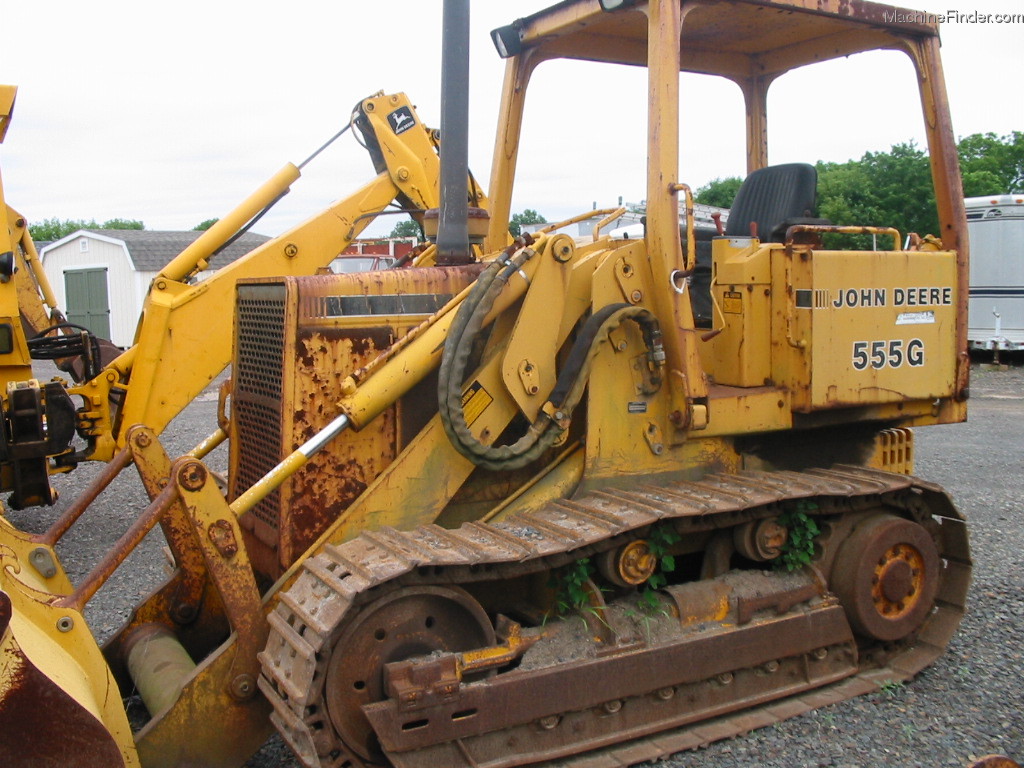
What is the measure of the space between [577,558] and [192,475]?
4.56 feet

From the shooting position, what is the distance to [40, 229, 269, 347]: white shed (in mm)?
27266

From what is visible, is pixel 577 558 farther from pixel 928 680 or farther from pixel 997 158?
pixel 997 158

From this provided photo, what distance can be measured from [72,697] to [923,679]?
3.49 meters

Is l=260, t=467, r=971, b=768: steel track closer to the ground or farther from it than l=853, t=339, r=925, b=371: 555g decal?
closer to the ground

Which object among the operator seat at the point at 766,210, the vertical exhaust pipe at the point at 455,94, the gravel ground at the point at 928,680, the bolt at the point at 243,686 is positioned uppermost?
the vertical exhaust pipe at the point at 455,94

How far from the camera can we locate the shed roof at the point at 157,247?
27.1 metres

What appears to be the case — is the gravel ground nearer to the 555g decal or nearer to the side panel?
the side panel

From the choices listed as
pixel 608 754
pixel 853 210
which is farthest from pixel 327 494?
pixel 853 210

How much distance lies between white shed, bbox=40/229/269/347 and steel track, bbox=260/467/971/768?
2409 cm

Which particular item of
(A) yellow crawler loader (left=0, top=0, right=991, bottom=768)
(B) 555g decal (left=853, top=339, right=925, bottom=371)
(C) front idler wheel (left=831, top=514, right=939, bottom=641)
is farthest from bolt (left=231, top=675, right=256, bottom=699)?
(B) 555g decal (left=853, top=339, right=925, bottom=371)

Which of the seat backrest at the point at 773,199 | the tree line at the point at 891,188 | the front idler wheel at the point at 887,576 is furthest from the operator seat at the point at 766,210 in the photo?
the tree line at the point at 891,188

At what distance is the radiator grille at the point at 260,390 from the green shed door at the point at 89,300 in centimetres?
2502

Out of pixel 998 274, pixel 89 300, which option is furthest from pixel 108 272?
pixel 998 274

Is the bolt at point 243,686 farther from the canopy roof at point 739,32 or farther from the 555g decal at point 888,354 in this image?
the canopy roof at point 739,32
